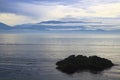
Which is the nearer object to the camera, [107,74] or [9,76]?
[9,76]

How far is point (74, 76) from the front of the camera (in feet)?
185

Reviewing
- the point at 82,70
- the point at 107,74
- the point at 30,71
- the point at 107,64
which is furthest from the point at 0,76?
the point at 107,64

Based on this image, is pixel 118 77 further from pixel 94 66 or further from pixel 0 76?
pixel 0 76

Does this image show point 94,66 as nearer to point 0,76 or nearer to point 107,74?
point 107,74

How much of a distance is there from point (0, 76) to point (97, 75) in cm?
1971

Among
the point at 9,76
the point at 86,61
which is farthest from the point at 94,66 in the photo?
the point at 9,76

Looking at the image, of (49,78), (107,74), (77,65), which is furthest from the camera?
(77,65)

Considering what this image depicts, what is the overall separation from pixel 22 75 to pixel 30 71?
5.48 meters

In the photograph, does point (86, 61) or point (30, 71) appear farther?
point (86, 61)

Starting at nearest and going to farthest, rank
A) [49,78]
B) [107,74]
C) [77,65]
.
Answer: [49,78]
[107,74]
[77,65]

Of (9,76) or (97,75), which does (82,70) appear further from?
(9,76)

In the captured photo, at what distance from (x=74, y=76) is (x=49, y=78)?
5.52 metres

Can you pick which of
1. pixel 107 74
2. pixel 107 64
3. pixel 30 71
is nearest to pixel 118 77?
pixel 107 74

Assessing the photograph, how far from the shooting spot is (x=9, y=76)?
54.2 m
